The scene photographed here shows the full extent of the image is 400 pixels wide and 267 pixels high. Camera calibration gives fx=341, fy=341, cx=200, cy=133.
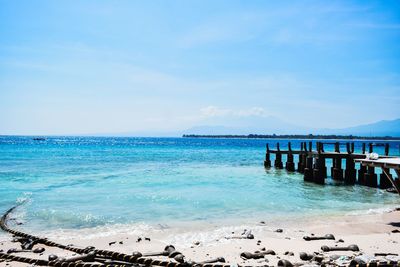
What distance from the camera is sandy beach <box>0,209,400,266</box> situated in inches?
312

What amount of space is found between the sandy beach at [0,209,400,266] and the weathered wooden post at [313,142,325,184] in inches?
405

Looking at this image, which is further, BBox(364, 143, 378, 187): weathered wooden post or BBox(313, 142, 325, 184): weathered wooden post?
BBox(313, 142, 325, 184): weathered wooden post

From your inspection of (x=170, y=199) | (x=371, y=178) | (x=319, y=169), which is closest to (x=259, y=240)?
(x=170, y=199)

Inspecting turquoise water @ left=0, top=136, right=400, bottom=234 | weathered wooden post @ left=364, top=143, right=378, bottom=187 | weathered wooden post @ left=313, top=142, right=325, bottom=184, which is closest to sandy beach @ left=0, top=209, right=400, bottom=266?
turquoise water @ left=0, top=136, right=400, bottom=234

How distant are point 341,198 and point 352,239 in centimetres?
874

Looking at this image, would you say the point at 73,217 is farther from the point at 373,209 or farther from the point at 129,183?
the point at 373,209

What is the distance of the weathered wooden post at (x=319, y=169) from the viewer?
905 inches

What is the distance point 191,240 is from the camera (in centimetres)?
990

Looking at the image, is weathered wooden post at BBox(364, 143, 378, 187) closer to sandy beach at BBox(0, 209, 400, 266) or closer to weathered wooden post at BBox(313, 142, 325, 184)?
weathered wooden post at BBox(313, 142, 325, 184)

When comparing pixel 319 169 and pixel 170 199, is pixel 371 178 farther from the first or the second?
pixel 170 199

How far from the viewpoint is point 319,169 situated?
2330cm

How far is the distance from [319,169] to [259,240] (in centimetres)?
1535

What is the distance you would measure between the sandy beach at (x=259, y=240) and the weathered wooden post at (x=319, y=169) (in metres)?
10.3

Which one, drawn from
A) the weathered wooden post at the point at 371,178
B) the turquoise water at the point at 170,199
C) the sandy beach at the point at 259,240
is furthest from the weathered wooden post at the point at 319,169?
the sandy beach at the point at 259,240
